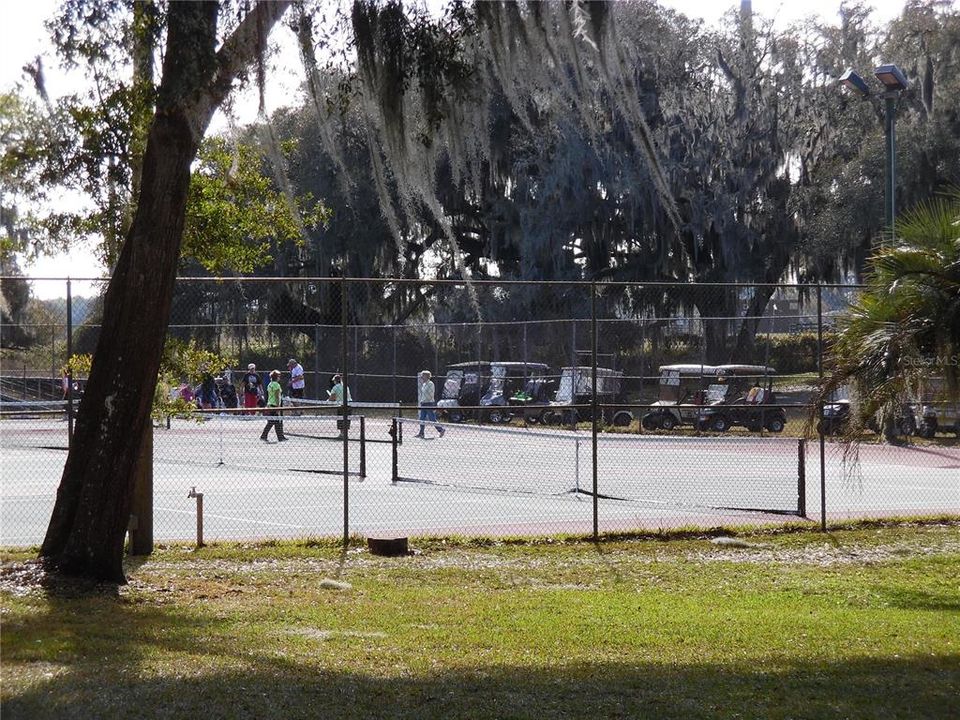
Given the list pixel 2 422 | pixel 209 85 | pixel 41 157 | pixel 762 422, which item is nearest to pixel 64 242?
pixel 41 157

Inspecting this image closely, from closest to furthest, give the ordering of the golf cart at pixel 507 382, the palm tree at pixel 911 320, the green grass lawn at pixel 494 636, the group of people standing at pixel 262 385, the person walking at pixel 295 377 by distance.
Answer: the green grass lawn at pixel 494 636, the palm tree at pixel 911 320, the group of people standing at pixel 262 385, the person walking at pixel 295 377, the golf cart at pixel 507 382

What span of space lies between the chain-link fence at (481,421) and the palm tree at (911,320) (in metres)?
0.69

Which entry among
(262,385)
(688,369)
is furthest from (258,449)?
(688,369)

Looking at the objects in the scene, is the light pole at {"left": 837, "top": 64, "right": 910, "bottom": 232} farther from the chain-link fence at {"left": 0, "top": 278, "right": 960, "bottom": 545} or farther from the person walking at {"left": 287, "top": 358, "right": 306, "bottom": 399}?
the person walking at {"left": 287, "top": 358, "right": 306, "bottom": 399}

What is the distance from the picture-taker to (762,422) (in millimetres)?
25375

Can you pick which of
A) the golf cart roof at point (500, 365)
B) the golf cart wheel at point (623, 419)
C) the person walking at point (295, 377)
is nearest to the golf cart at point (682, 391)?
the golf cart wheel at point (623, 419)

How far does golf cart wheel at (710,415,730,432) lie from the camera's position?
87.8ft

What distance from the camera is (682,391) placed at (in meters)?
28.2

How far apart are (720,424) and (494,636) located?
20589 mm

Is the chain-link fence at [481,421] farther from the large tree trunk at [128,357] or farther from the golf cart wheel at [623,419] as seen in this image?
the large tree trunk at [128,357]

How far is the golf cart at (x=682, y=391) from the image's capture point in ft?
89.2

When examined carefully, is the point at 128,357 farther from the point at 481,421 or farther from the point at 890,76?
the point at 481,421

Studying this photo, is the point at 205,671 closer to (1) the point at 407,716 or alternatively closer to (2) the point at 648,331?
(1) the point at 407,716

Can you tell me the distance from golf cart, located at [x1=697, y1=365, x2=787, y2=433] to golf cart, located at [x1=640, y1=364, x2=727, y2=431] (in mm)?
68
